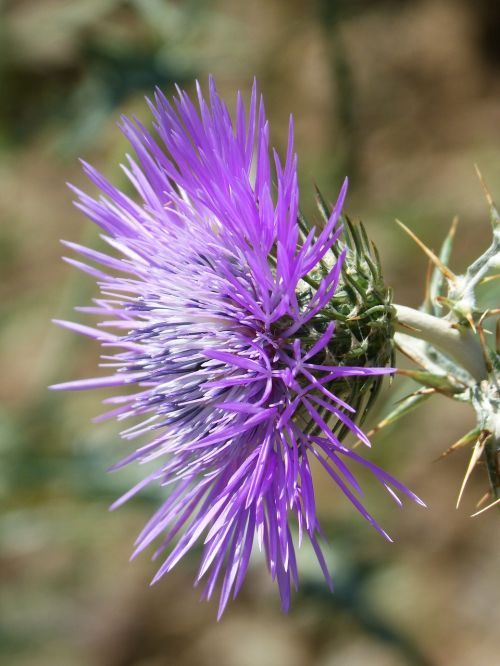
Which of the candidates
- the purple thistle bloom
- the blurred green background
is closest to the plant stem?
the purple thistle bloom

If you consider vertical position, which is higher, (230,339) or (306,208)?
(230,339)

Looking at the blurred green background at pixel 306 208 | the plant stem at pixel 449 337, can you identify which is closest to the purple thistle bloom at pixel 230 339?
the plant stem at pixel 449 337

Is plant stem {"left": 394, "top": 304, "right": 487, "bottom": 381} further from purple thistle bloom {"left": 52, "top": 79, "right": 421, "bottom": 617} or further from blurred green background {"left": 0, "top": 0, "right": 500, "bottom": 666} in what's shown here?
blurred green background {"left": 0, "top": 0, "right": 500, "bottom": 666}

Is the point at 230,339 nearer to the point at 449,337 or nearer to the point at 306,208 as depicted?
the point at 449,337

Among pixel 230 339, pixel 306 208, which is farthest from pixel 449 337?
pixel 306 208

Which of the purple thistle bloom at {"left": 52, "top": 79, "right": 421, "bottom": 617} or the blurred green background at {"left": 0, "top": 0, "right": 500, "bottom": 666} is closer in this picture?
the purple thistle bloom at {"left": 52, "top": 79, "right": 421, "bottom": 617}

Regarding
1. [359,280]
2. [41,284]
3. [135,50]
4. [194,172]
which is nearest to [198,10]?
[135,50]
